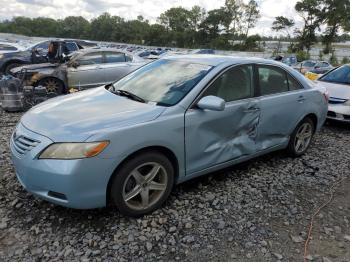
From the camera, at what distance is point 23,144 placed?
3010 mm

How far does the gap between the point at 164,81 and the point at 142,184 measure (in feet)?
4.03

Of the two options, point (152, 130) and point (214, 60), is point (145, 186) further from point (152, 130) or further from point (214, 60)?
point (214, 60)

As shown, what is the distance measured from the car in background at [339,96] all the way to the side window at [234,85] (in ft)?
9.76

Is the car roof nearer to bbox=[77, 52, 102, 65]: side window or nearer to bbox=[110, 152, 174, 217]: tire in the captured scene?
bbox=[110, 152, 174, 217]: tire

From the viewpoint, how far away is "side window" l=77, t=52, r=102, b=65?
933 centimetres

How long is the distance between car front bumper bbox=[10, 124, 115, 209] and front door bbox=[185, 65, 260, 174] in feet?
3.17

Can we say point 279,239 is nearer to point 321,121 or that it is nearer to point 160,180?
point 160,180

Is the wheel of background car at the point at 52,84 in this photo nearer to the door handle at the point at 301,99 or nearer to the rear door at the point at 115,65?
the rear door at the point at 115,65

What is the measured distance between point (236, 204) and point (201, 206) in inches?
15.8

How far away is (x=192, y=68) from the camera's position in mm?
3807

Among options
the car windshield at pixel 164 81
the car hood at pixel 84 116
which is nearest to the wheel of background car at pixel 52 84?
the car windshield at pixel 164 81

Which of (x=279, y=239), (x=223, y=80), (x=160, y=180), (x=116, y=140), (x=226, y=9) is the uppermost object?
(x=226, y=9)

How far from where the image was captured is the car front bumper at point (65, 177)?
2744 mm

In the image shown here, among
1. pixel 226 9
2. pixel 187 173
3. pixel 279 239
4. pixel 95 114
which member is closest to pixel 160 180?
pixel 187 173
